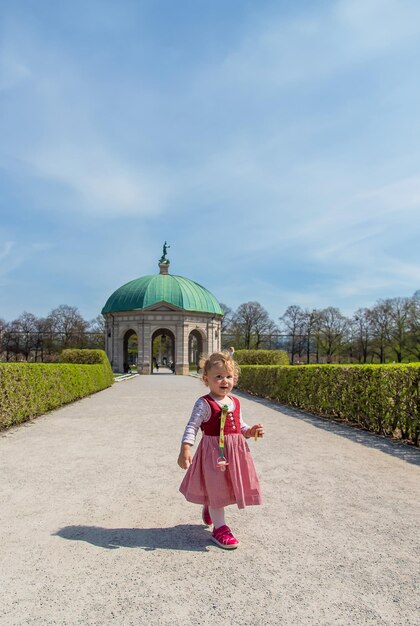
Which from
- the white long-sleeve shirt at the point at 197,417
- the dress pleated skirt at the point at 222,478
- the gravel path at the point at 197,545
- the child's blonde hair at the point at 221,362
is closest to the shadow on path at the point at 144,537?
the gravel path at the point at 197,545

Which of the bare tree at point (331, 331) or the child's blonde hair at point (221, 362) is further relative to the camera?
the bare tree at point (331, 331)

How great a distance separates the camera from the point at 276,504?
454cm

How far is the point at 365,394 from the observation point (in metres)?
9.51

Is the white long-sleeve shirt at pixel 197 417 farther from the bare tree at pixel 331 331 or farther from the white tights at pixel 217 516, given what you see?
the bare tree at pixel 331 331

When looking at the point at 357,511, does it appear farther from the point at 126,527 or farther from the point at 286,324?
the point at 286,324

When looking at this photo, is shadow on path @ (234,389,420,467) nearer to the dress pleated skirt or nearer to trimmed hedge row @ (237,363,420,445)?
trimmed hedge row @ (237,363,420,445)

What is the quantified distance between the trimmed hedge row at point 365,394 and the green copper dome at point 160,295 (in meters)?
36.0

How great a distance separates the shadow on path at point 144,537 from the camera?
349 cm

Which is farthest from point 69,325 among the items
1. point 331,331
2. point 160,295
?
point 331,331

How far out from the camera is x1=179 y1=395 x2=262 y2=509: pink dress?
3.58 metres

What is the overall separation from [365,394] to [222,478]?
658 cm

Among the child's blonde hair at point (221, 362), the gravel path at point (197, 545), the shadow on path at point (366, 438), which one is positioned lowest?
the shadow on path at point (366, 438)

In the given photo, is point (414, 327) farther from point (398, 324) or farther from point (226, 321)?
point (226, 321)

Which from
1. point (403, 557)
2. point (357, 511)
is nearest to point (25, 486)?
point (357, 511)
